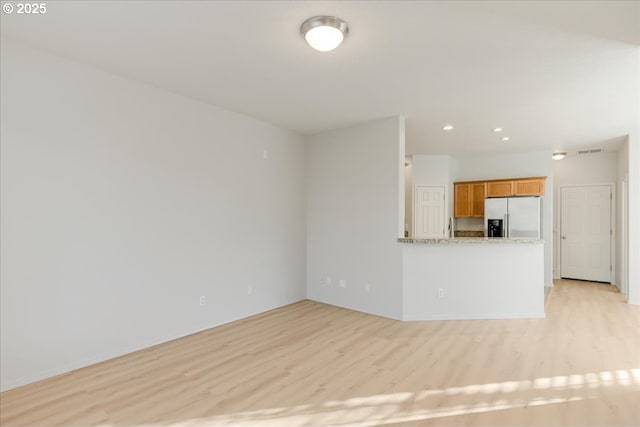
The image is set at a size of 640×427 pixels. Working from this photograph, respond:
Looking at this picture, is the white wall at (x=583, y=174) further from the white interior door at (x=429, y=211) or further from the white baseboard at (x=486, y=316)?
the white baseboard at (x=486, y=316)

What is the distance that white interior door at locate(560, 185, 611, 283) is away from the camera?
679 centimetres

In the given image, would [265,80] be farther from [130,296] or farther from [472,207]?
[472,207]

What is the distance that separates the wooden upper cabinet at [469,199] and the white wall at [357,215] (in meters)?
3.49

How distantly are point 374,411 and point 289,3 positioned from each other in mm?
2867

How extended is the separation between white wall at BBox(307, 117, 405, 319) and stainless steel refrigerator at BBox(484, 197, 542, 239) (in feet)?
11.0

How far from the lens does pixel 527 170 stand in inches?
267

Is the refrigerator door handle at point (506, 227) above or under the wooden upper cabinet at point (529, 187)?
under

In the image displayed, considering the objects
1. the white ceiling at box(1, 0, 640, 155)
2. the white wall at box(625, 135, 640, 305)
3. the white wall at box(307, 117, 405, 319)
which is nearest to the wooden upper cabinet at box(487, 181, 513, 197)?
the white wall at box(625, 135, 640, 305)

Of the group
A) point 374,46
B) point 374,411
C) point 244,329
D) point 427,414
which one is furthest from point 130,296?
point 374,46

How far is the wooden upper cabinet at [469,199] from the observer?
281 inches

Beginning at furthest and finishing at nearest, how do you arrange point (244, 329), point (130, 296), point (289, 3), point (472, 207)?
point (472, 207) < point (244, 329) < point (130, 296) < point (289, 3)

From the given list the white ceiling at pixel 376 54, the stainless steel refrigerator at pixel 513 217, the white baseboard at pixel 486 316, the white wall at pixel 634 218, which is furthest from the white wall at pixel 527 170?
the white baseboard at pixel 486 316

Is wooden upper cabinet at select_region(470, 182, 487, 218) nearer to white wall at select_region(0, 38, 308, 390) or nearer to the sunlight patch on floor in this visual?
white wall at select_region(0, 38, 308, 390)

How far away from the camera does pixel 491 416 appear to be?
2.25 meters
